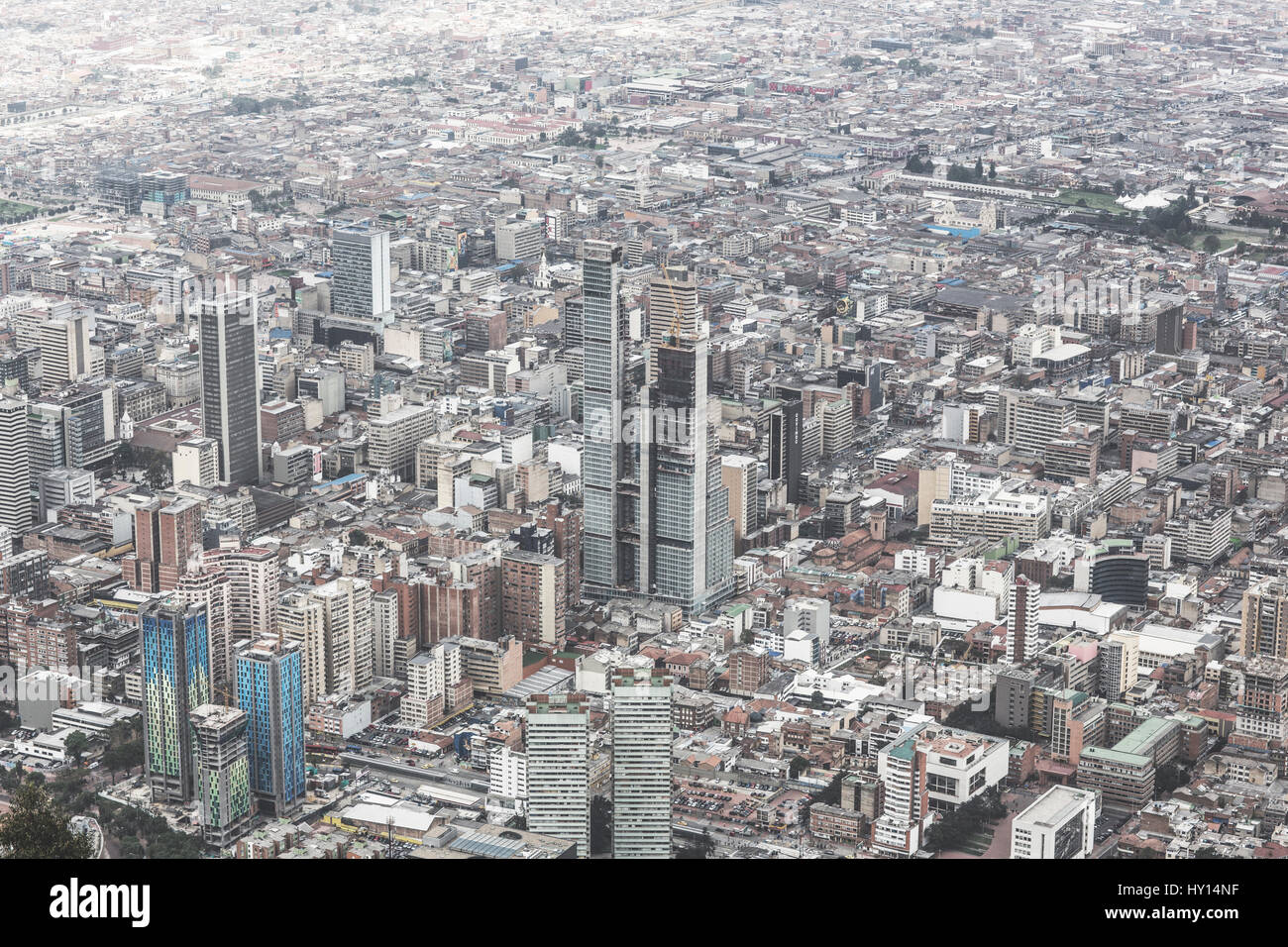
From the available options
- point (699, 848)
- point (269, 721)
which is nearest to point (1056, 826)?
point (699, 848)

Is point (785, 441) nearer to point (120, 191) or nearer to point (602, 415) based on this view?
point (602, 415)

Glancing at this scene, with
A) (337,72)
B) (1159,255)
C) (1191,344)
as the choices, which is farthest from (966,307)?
(337,72)

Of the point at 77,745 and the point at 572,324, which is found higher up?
the point at 572,324

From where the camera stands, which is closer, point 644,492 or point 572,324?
point 644,492

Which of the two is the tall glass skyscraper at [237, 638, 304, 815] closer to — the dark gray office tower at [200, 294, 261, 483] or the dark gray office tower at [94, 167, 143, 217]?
the dark gray office tower at [200, 294, 261, 483]

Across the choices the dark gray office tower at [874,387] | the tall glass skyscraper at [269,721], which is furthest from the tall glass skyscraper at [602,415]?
the dark gray office tower at [874,387]
